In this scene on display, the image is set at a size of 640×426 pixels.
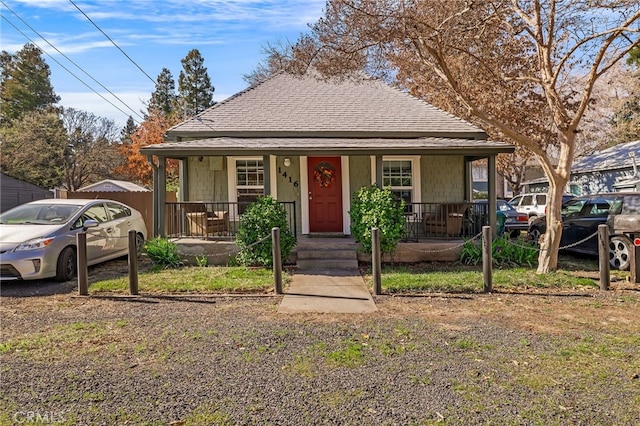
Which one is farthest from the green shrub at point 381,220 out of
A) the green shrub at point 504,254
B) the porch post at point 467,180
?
the porch post at point 467,180

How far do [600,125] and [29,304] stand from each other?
108 ft

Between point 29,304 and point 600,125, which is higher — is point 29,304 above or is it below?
below

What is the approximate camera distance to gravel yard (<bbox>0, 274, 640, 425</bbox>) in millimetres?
2939

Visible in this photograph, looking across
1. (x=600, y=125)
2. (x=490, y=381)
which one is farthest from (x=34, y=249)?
(x=600, y=125)

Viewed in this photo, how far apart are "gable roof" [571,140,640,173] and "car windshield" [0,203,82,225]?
2224cm

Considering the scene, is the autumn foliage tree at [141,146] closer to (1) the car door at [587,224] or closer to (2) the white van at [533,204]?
(2) the white van at [533,204]

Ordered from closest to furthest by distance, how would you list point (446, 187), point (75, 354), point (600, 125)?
point (75, 354), point (446, 187), point (600, 125)

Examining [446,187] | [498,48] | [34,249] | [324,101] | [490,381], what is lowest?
[490,381]

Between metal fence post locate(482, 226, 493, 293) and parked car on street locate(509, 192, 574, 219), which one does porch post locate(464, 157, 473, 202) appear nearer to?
metal fence post locate(482, 226, 493, 293)

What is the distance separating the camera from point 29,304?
5.87 meters

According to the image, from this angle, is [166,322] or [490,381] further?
[166,322]

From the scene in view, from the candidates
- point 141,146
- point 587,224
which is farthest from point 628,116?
point 141,146

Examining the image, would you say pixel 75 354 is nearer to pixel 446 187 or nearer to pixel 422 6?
pixel 422 6

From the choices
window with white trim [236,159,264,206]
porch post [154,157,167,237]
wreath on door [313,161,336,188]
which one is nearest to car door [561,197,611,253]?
wreath on door [313,161,336,188]
